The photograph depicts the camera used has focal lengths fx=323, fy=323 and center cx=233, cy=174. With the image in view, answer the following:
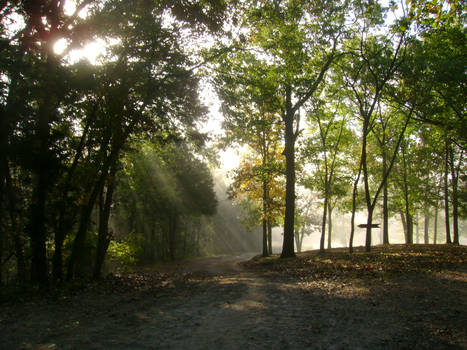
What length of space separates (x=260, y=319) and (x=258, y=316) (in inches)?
9.7

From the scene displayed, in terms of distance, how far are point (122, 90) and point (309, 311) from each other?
9481 mm

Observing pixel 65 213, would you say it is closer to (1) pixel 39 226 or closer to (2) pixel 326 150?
(1) pixel 39 226

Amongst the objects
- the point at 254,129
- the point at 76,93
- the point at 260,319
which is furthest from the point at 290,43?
the point at 260,319

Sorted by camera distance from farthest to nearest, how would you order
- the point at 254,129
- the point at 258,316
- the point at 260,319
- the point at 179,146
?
the point at 254,129, the point at 179,146, the point at 258,316, the point at 260,319

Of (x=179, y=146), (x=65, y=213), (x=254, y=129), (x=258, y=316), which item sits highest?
(x=254, y=129)

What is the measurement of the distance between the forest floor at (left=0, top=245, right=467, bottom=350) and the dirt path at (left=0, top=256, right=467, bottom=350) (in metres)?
0.02

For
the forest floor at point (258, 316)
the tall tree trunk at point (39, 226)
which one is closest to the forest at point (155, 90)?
the tall tree trunk at point (39, 226)

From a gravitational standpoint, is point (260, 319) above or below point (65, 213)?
below

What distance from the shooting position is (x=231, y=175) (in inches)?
1002

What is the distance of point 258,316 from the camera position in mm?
6582

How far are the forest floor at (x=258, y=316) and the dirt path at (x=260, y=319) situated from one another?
0.7 inches

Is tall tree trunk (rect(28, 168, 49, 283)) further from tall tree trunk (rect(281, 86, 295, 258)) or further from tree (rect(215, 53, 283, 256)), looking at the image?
tall tree trunk (rect(281, 86, 295, 258))

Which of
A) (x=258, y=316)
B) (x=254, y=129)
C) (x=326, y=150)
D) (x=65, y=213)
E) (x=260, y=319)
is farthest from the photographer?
(x=326, y=150)

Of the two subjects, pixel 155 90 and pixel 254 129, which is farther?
pixel 254 129
